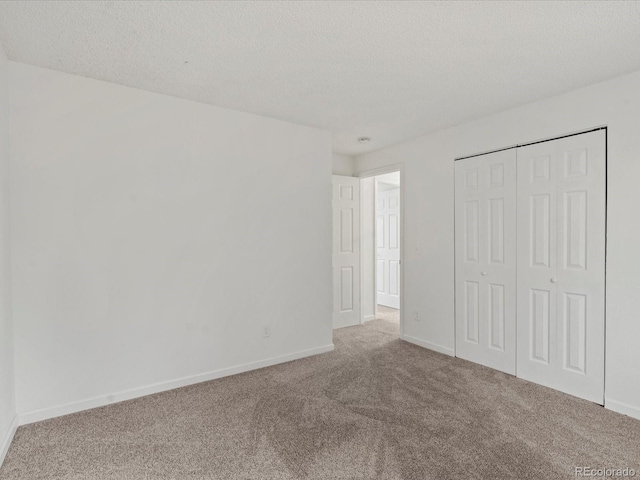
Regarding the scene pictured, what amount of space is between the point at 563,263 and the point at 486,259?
69cm

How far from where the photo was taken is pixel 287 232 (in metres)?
3.67

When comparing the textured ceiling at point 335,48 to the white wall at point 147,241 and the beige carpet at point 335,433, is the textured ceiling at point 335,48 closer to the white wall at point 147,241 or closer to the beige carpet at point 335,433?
the white wall at point 147,241

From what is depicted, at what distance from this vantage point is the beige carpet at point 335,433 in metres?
1.97

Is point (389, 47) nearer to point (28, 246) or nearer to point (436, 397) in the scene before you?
point (436, 397)

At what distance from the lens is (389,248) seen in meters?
6.54

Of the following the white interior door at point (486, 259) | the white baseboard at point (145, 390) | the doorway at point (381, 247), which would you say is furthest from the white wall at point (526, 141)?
the white baseboard at point (145, 390)

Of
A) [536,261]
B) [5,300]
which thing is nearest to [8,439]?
[5,300]

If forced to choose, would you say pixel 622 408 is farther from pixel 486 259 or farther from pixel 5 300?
pixel 5 300

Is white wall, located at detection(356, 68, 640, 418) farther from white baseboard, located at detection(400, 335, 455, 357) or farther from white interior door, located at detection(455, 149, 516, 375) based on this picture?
white interior door, located at detection(455, 149, 516, 375)

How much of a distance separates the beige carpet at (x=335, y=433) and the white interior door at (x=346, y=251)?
1743 mm

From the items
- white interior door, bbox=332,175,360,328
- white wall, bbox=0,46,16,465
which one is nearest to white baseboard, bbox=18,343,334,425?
white wall, bbox=0,46,16,465

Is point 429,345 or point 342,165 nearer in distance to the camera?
point 429,345

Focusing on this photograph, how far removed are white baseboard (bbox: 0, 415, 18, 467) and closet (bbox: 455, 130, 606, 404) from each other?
373 centimetres

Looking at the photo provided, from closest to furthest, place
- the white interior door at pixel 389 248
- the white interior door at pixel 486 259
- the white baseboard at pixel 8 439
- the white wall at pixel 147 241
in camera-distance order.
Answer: the white baseboard at pixel 8 439 → the white wall at pixel 147 241 → the white interior door at pixel 486 259 → the white interior door at pixel 389 248
